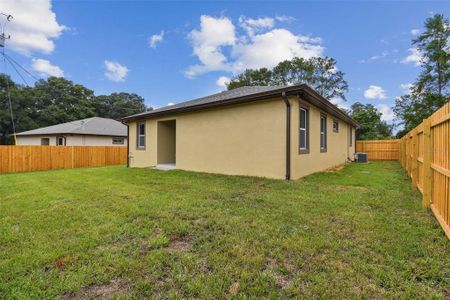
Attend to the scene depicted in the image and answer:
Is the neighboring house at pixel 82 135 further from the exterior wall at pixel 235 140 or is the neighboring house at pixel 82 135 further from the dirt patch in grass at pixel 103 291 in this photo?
the dirt patch in grass at pixel 103 291

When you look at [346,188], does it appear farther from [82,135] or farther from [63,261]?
[82,135]

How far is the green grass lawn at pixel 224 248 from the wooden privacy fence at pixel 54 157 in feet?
29.3

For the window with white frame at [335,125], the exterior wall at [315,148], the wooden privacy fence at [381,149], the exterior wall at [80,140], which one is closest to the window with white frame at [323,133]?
the exterior wall at [315,148]

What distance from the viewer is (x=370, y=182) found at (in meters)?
6.94

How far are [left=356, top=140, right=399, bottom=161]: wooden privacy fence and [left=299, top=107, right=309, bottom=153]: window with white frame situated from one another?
12055 millimetres

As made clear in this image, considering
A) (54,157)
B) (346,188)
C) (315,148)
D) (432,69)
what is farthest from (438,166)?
(432,69)

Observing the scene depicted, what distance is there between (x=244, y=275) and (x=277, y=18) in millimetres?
13720

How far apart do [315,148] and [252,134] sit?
2.77 meters

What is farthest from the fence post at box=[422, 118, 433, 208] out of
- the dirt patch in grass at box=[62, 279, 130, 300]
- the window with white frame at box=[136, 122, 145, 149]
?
the window with white frame at box=[136, 122, 145, 149]

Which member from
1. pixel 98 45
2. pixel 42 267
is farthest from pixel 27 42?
pixel 42 267

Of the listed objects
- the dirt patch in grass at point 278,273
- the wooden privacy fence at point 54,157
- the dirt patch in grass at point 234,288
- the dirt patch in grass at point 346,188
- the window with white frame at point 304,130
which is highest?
the window with white frame at point 304,130

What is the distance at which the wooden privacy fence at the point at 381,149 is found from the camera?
1664cm

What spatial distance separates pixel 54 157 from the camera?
1317cm

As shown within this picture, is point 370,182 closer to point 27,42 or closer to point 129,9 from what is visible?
point 129,9
